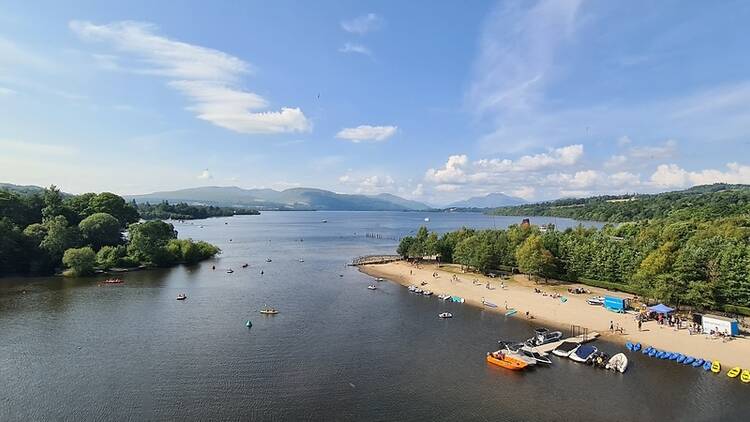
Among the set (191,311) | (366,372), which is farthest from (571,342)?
(191,311)

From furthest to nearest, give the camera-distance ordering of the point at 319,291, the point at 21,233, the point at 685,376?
the point at 21,233
the point at 319,291
the point at 685,376

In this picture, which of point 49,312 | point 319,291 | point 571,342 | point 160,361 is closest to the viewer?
point 160,361

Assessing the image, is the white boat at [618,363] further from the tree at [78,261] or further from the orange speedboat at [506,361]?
the tree at [78,261]

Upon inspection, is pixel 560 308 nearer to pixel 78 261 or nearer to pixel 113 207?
pixel 78 261

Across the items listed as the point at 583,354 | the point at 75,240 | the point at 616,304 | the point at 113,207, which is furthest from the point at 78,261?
the point at 616,304

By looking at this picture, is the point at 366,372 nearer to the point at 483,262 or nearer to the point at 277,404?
the point at 277,404

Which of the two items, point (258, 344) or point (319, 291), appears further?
point (319, 291)

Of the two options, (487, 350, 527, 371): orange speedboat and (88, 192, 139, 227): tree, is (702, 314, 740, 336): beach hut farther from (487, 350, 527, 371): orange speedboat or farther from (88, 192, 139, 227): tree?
(88, 192, 139, 227): tree

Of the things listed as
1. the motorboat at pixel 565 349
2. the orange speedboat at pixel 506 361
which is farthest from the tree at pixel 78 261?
the motorboat at pixel 565 349
